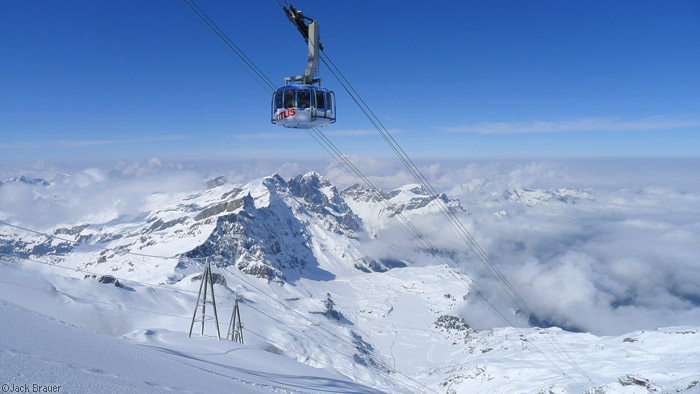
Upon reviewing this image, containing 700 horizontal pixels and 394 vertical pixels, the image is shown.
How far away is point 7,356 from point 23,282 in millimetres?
80682

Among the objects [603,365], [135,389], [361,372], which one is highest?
[135,389]

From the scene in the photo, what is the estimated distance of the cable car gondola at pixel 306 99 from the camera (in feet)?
69.7

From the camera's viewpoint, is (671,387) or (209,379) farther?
(671,387)

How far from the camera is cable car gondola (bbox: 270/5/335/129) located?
69.7 feet

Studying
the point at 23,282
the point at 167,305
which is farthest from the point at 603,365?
the point at 167,305

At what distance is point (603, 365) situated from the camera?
311 feet

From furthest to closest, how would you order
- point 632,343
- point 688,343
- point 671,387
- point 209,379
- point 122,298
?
1. point 122,298
2. point 632,343
3. point 688,343
4. point 671,387
5. point 209,379

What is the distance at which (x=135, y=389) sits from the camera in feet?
23.5

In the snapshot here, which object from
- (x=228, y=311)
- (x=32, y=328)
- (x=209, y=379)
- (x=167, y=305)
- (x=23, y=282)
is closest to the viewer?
(x=32, y=328)

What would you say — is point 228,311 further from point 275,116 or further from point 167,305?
point 275,116

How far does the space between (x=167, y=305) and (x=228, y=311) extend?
45726mm

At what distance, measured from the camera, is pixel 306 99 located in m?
22.3

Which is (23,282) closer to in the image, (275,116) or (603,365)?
(275,116)

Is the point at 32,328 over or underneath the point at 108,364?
over
